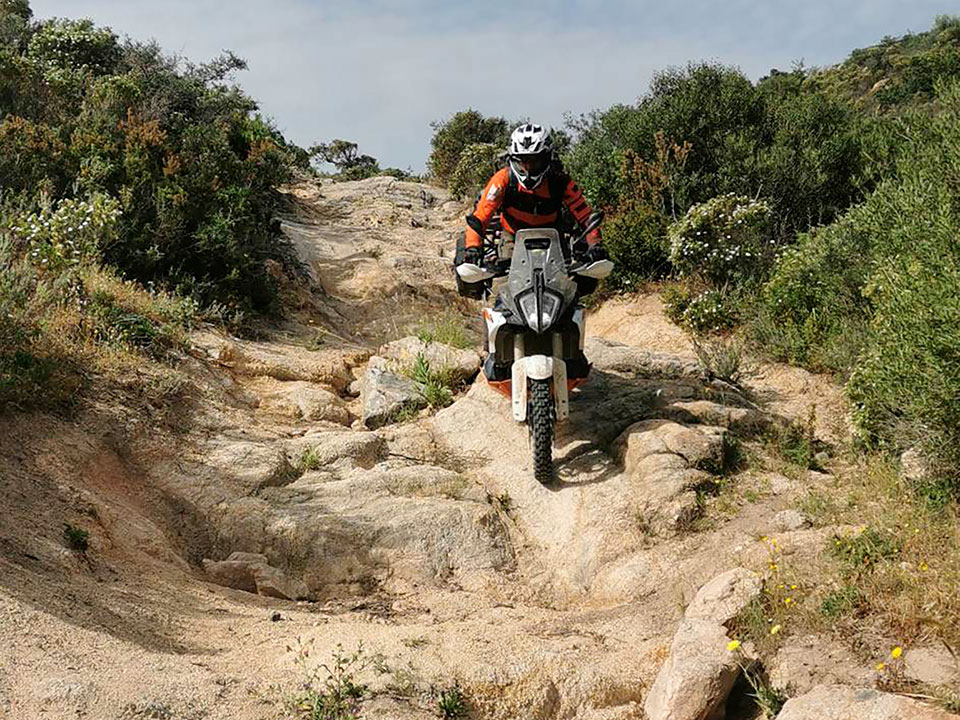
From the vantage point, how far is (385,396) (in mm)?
8500

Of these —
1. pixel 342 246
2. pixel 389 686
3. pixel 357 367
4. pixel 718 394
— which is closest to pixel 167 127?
pixel 342 246

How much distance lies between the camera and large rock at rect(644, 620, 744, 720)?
13.7 ft

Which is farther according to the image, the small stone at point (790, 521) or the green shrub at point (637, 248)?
the green shrub at point (637, 248)

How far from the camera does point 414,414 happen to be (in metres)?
8.38

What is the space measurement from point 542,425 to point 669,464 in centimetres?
93

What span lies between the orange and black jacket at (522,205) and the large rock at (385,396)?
1.62 metres

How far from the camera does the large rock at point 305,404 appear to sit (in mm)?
8391

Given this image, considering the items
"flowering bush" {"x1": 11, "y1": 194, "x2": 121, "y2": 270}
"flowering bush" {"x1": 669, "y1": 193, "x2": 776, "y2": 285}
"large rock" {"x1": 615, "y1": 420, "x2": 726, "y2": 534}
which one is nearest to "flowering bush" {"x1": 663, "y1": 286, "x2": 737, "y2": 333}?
"flowering bush" {"x1": 669, "y1": 193, "x2": 776, "y2": 285}

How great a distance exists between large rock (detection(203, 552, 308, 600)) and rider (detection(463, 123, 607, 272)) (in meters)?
3.02

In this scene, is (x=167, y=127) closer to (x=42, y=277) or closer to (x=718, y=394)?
(x=42, y=277)

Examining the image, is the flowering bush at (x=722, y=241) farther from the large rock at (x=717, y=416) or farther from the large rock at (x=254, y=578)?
the large rock at (x=254, y=578)

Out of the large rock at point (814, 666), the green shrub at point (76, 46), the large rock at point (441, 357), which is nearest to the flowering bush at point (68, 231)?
the large rock at point (441, 357)

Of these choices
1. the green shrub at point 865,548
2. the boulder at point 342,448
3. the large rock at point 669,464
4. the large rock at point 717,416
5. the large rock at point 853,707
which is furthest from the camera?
the large rock at point 717,416

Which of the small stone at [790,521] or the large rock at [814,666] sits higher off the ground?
the small stone at [790,521]
